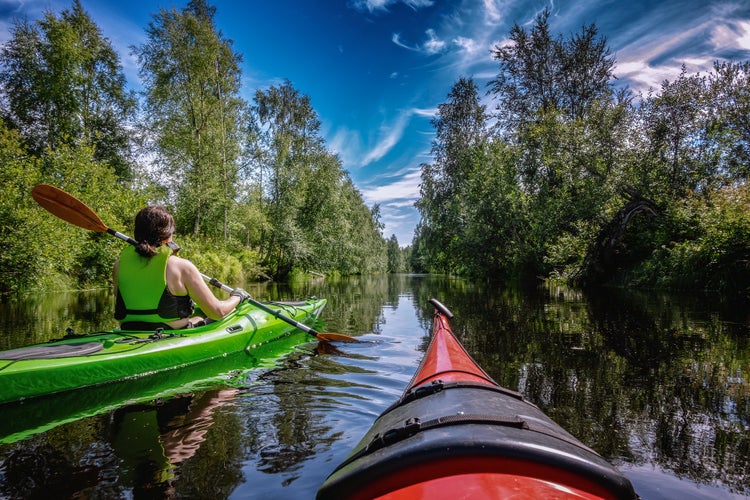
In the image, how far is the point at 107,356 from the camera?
11.4ft

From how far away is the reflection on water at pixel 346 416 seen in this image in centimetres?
202

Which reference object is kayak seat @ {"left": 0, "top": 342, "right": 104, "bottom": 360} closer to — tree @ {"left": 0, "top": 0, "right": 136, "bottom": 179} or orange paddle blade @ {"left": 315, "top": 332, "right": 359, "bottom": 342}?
orange paddle blade @ {"left": 315, "top": 332, "right": 359, "bottom": 342}

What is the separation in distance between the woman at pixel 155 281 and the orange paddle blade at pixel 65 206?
1503mm

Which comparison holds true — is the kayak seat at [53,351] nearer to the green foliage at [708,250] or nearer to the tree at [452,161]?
the green foliage at [708,250]

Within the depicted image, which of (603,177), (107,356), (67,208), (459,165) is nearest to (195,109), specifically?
(67,208)

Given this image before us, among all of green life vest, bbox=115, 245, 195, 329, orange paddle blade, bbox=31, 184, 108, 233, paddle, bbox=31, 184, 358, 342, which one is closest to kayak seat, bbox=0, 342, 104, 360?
green life vest, bbox=115, 245, 195, 329

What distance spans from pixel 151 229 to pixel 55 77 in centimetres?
2079

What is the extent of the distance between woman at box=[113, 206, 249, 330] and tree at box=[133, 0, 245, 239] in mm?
13898

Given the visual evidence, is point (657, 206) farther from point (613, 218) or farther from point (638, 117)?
point (638, 117)

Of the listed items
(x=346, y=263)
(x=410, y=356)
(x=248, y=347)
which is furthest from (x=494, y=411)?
(x=346, y=263)

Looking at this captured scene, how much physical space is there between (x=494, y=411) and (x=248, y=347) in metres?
4.47

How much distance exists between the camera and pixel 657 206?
14680mm

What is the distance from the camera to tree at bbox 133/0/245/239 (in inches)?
640

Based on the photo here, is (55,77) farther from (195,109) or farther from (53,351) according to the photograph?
(53,351)
